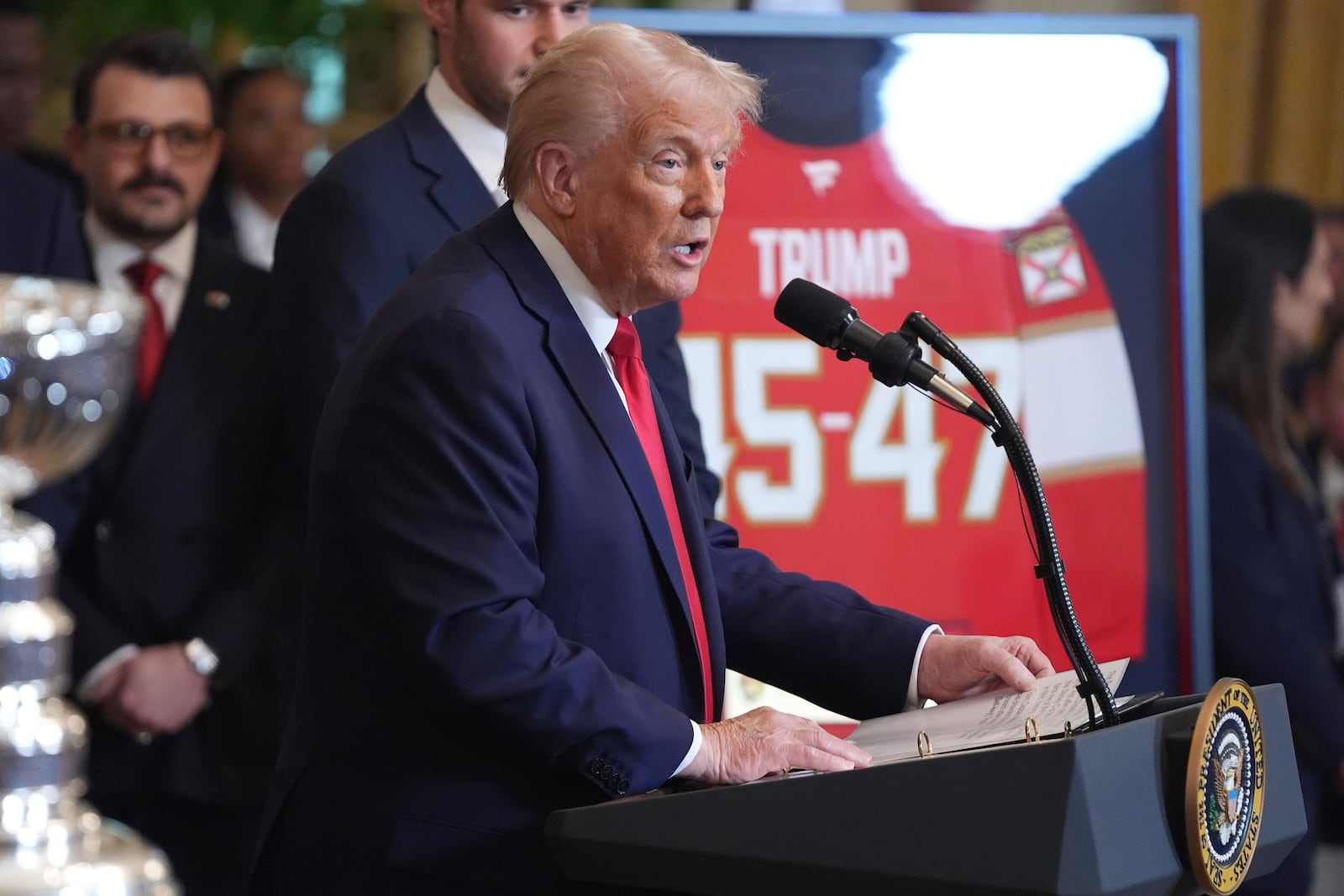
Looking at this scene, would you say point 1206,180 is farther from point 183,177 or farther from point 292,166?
point 183,177

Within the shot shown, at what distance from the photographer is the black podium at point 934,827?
145 cm

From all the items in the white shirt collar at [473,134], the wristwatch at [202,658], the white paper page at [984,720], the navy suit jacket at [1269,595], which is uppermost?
the white shirt collar at [473,134]

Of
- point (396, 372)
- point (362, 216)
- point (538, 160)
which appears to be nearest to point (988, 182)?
point (362, 216)

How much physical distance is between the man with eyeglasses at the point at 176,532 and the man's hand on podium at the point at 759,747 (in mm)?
1373

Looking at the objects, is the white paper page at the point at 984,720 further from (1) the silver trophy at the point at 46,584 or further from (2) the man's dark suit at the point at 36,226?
(2) the man's dark suit at the point at 36,226

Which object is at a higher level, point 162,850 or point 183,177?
point 183,177

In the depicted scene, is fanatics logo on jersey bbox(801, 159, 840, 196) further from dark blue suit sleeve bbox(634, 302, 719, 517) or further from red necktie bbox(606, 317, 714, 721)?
red necktie bbox(606, 317, 714, 721)

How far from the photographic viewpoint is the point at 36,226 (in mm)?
2818

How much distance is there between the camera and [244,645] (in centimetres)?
300

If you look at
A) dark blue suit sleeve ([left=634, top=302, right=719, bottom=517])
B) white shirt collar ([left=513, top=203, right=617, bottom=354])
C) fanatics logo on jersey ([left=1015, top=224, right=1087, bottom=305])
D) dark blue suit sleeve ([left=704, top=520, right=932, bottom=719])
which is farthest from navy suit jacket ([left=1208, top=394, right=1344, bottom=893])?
white shirt collar ([left=513, top=203, right=617, bottom=354])

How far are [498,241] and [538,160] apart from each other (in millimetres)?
96

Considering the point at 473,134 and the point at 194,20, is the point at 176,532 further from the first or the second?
the point at 194,20

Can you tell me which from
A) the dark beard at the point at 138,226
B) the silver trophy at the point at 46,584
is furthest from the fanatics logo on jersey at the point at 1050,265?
the silver trophy at the point at 46,584

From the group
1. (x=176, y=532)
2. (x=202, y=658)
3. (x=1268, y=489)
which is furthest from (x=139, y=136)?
(x=1268, y=489)
